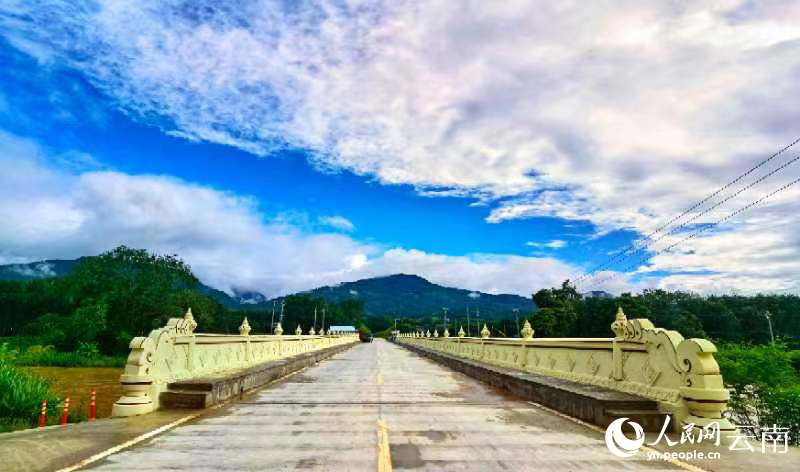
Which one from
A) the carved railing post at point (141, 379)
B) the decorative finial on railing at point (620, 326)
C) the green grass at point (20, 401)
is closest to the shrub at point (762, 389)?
the decorative finial on railing at point (620, 326)

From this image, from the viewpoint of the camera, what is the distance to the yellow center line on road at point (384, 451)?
19.8ft

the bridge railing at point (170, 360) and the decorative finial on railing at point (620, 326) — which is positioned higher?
the decorative finial on railing at point (620, 326)

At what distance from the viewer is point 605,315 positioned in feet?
280

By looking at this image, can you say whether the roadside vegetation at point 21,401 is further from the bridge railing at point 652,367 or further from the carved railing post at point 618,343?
the carved railing post at point 618,343

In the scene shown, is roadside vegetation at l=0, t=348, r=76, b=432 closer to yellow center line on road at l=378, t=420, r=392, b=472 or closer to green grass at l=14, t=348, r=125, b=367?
yellow center line on road at l=378, t=420, r=392, b=472

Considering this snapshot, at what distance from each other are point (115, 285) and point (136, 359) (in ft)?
201

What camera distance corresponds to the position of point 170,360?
10.8 metres

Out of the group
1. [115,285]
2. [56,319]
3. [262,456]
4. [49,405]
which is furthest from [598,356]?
[56,319]

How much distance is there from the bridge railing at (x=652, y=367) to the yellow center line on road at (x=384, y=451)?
178 inches

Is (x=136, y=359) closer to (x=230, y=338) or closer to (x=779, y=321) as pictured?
(x=230, y=338)

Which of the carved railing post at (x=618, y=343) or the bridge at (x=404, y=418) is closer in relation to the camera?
the bridge at (x=404, y=418)


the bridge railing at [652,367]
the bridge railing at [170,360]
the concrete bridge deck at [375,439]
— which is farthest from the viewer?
the bridge railing at [170,360]

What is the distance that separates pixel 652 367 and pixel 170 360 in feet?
31.2

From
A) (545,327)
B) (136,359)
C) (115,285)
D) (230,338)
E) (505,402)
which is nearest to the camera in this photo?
(136,359)
